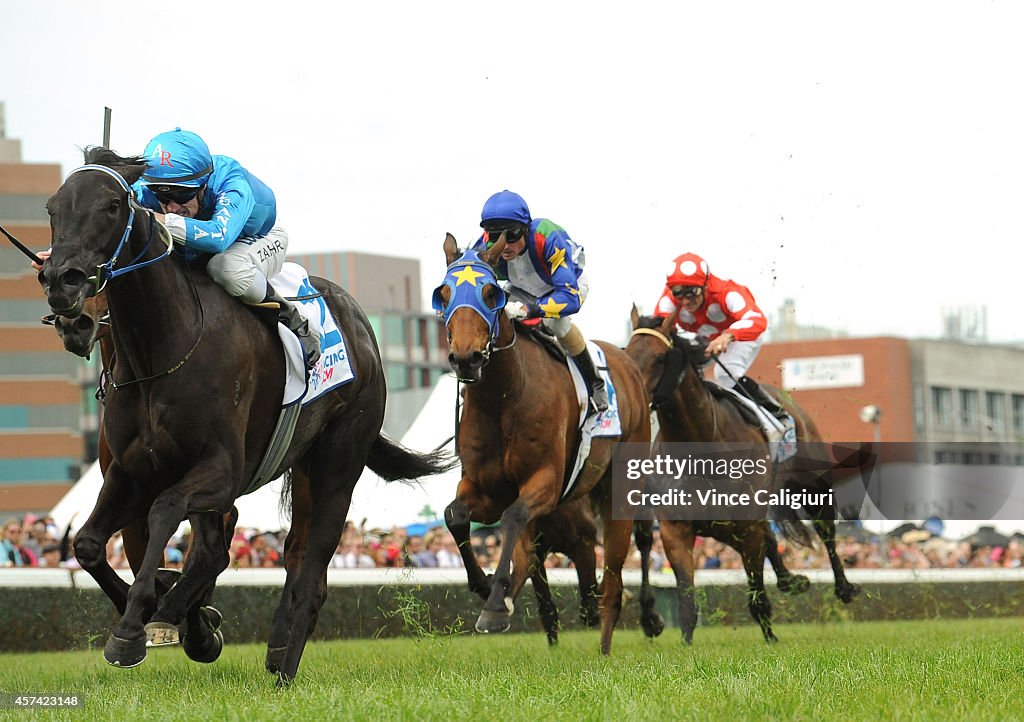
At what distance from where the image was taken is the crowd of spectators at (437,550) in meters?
14.0

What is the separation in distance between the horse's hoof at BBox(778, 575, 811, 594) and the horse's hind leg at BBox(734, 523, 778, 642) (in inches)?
30.3

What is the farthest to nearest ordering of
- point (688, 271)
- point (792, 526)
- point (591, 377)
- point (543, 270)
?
point (792, 526) → point (688, 271) → point (591, 377) → point (543, 270)

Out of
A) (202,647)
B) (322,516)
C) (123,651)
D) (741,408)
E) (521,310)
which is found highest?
(521,310)

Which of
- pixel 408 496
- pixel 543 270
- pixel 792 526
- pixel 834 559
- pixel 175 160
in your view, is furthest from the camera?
pixel 408 496

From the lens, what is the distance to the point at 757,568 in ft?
33.9

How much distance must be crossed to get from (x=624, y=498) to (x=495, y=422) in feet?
5.45

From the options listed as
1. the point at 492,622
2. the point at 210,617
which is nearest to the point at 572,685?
the point at 492,622

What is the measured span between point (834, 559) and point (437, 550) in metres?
4.79

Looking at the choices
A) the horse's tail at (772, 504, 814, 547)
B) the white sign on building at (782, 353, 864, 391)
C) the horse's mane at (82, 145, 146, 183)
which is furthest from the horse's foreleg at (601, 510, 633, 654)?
the white sign on building at (782, 353, 864, 391)

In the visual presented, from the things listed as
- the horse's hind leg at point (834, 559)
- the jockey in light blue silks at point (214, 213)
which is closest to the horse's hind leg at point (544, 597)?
the horse's hind leg at point (834, 559)

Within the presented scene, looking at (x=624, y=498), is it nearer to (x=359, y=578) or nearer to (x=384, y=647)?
(x=384, y=647)

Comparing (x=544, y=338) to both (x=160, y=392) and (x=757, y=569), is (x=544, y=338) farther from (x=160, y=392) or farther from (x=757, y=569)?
(x=160, y=392)

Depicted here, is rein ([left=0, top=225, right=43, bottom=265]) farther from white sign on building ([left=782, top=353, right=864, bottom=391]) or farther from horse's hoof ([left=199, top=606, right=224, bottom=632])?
white sign on building ([left=782, top=353, right=864, bottom=391])

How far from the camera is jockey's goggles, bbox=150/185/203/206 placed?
6.34 metres
